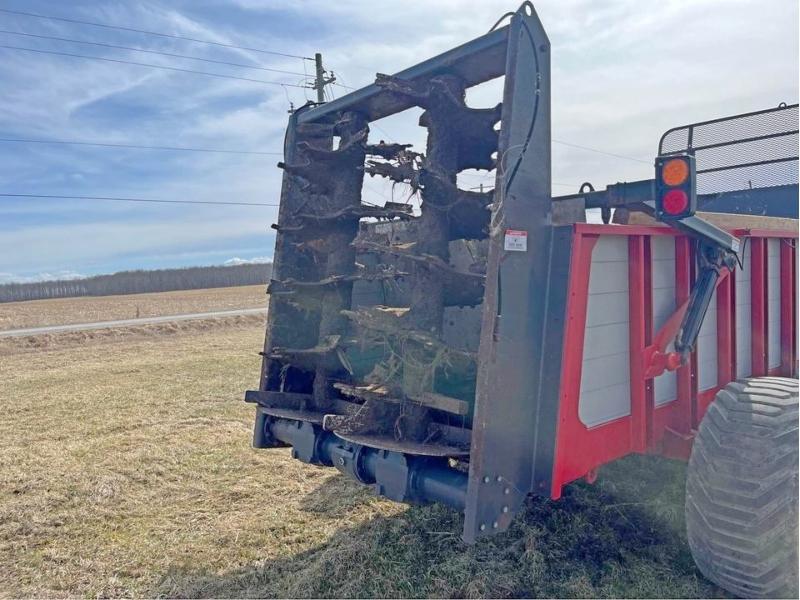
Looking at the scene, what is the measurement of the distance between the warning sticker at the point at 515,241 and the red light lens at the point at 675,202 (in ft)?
2.08

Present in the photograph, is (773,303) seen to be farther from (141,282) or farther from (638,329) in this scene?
(141,282)

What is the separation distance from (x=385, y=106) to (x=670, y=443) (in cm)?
234

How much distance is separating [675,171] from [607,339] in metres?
0.75

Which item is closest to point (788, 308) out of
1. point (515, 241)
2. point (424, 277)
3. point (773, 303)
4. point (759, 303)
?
point (773, 303)

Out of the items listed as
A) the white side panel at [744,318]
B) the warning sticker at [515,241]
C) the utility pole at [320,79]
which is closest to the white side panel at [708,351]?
the white side panel at [744,318]

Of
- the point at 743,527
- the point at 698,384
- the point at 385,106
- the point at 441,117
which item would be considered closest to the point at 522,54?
the point at 441,117

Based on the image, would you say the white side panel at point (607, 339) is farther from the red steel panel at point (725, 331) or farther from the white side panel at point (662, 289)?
the red steel panel at point (725, 331)

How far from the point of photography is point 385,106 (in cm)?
327

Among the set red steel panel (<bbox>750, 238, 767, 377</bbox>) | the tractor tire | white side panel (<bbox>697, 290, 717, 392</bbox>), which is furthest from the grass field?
red steel panel (<bbox>750, 238, 767, 377</bbox>)

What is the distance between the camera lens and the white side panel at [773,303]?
3.28 metres

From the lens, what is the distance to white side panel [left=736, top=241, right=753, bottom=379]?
10.2ft

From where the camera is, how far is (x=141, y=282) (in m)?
51.8

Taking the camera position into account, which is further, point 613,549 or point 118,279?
point 118,279

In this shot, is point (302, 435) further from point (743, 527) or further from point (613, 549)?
point (743, 527)
